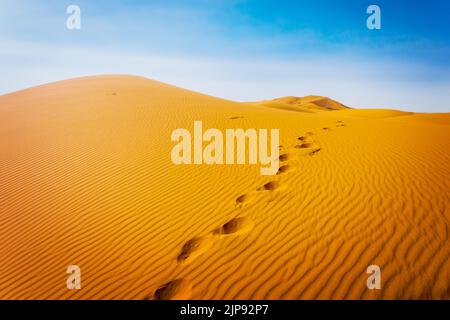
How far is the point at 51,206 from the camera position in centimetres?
691

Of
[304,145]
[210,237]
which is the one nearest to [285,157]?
[304,145]

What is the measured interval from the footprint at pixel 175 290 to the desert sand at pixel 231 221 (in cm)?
2

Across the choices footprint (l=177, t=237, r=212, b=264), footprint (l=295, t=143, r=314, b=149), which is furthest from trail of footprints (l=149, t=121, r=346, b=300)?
footprint (l=295, t=143, r=314, b=149)

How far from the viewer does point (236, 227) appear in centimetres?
536

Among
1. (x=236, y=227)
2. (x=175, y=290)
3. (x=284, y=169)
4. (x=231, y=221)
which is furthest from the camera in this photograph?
(x=284, y=169)

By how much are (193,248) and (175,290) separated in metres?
0.89

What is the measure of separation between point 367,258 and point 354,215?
1.13 meters

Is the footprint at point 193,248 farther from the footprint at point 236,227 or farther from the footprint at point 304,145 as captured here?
the footprint at point 304,145

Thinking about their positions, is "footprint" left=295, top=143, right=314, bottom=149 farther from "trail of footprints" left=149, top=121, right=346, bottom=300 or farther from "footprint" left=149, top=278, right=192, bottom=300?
"footprint" left=149, top=278, right=192, bottom=300

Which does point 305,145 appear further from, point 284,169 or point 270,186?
point 270,186

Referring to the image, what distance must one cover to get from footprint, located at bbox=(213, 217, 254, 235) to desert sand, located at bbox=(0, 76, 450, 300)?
33 millimetres

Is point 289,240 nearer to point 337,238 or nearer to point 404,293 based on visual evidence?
point 337,238
